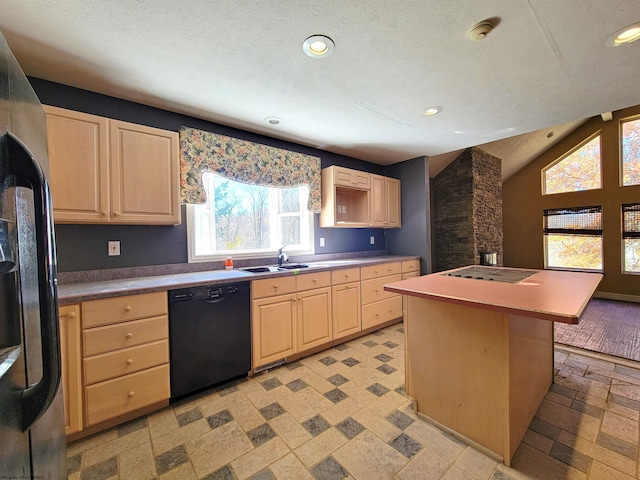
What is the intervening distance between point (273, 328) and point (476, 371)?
62.9 inches

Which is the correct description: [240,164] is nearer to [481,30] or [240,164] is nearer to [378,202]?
[378,202]

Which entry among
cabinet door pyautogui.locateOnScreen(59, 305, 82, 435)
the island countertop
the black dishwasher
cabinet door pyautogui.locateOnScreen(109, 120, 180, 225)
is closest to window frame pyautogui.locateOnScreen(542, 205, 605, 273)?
the island countertop

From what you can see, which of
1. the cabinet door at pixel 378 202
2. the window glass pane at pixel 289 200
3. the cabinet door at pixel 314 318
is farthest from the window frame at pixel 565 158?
the cabinet door at pixel 314 318

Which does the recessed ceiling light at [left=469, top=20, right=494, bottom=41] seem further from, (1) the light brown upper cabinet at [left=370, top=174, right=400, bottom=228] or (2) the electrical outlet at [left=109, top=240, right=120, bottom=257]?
(2) the electrical outlet at [left=109, top=240, right=120, bottom=257]

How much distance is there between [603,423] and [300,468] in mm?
1946

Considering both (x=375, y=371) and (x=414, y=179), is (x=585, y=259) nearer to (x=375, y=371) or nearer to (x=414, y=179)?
(x=414, y=179)

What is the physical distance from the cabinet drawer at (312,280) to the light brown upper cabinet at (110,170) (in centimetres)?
121

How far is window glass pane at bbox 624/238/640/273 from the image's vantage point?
15.2 ft

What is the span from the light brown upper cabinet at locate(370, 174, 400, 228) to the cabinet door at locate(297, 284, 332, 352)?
146 cm

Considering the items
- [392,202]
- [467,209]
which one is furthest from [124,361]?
[467,209]

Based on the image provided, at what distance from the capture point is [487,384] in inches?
58.2

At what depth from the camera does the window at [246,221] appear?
8.58 feet

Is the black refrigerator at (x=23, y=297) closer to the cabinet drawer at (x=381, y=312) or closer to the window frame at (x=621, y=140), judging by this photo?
the cabinet drawer at (x=381, y=312)

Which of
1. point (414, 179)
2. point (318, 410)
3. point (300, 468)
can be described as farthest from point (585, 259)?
point (300, 468)
